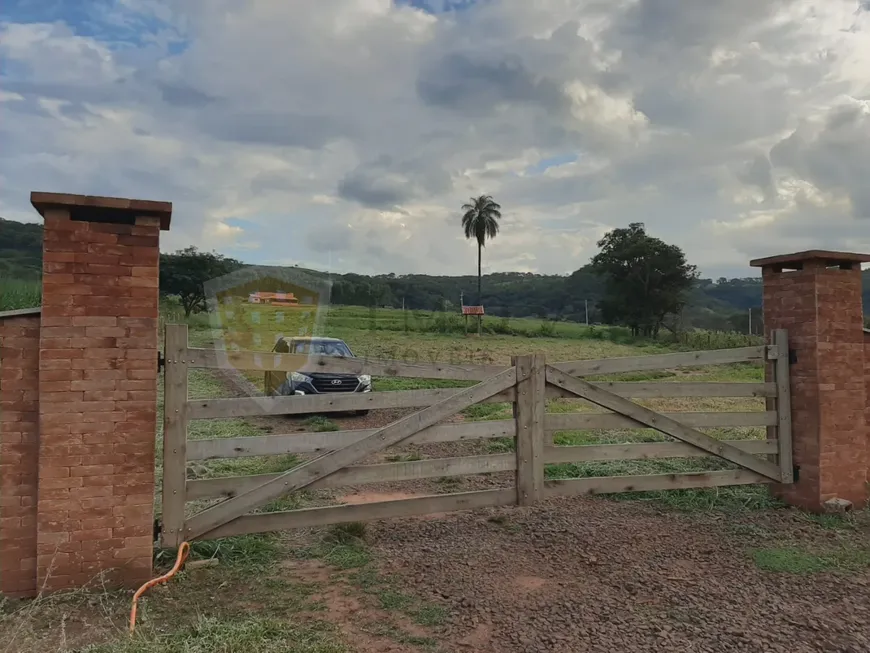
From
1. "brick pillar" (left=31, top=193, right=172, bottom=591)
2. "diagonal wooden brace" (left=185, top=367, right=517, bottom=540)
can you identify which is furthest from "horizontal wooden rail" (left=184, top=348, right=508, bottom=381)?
"brick pillar" (left=31, top=193, right=172, bottom=591)

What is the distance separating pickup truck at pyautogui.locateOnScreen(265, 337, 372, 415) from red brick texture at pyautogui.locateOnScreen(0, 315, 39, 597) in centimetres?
709

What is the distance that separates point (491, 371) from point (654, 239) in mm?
47534

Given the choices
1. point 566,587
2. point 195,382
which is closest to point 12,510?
point 566,587

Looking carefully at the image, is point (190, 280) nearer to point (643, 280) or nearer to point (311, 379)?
point (311, 379)

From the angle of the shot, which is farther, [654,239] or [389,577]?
[654,239]

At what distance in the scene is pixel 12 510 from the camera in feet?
12.0

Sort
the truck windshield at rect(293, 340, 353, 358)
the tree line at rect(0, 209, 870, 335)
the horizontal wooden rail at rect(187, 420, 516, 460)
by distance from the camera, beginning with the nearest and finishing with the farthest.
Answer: the horizontal wooden rail at rect(187, 420, 516, 460)
the truck windshield at rect(293, 340, 353, 358)
the tree line at rect(0, 209, 870, 335)

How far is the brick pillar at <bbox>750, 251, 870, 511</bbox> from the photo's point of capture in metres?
5.53

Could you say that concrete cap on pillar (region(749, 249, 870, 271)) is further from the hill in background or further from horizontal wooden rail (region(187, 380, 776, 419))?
the hill in background

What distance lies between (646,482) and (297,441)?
3148 millimetres

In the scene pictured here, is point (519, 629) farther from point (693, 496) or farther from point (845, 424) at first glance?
point (845, 424)

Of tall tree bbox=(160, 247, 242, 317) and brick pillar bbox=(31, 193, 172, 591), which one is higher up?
tall tree bbox=(160, 247, 242, 317)

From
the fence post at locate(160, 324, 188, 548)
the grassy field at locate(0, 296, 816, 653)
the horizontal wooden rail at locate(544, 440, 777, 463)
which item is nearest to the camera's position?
the grassy field at locate(0, 296, 816, 653)

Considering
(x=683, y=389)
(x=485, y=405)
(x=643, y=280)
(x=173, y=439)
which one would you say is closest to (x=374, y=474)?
(x=173, y=439)
